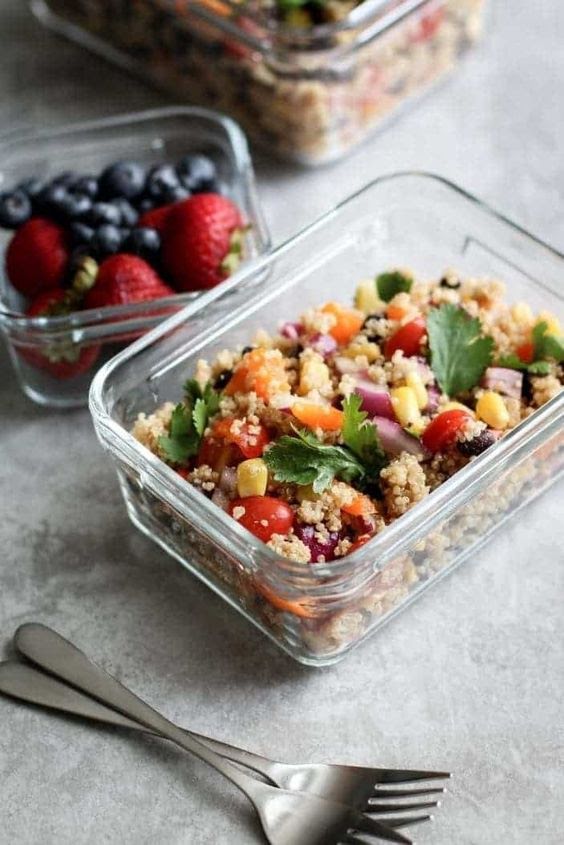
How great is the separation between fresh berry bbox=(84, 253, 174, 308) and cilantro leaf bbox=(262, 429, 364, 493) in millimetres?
460

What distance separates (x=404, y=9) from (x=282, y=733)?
1.30m

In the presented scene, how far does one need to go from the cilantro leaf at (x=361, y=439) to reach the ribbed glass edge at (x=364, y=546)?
108mm

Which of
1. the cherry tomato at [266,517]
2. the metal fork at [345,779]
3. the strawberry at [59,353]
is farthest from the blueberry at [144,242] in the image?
the metal fork at [345,779]

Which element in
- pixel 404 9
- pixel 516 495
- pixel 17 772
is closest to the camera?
pixel 17 772

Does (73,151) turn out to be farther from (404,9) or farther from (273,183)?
(404,9)

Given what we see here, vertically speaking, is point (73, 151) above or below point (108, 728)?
above

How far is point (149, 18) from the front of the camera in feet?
7.92

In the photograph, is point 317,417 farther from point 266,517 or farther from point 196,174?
point 196,174

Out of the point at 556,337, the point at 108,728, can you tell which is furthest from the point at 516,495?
the point at 108,728

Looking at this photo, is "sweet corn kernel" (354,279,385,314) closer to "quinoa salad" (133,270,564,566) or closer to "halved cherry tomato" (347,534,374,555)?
"quinoa salad" (133,270,564,566)

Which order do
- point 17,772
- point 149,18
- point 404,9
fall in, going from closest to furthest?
point 17,772, point 404,9, point 149,18

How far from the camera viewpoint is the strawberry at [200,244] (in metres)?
1.97

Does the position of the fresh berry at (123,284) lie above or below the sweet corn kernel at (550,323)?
below

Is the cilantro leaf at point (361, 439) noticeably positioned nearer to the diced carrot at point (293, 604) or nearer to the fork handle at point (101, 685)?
the diced carrot at point (293, 604)
